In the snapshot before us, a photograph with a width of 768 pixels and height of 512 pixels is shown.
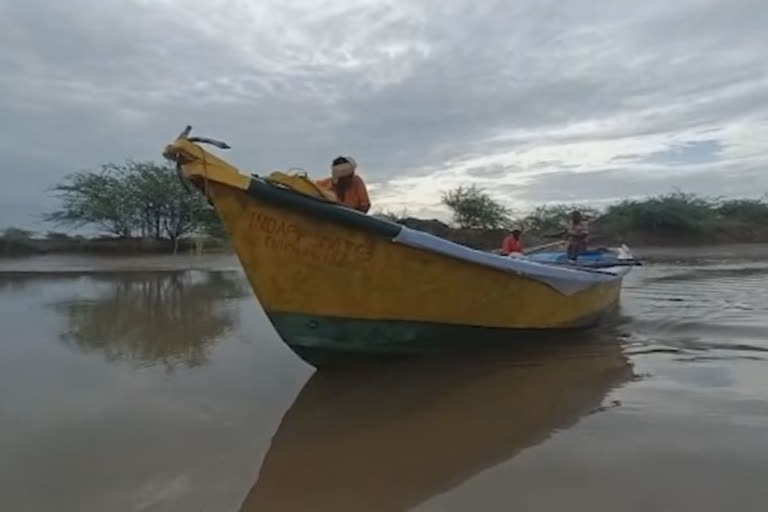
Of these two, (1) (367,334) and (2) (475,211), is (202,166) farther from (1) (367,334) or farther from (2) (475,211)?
(2) (475,211)

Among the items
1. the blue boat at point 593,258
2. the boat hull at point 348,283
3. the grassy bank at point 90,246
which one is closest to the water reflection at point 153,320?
the boat hull at point 348,283

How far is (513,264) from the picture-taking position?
520 cm

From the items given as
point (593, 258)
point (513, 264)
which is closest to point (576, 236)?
point (593, 258)

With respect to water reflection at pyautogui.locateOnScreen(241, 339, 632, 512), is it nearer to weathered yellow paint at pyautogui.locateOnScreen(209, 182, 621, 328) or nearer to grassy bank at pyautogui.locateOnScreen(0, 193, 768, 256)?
weathered yellow paint at pyautogui.locateOnScreen(209, 182, 621, 328)

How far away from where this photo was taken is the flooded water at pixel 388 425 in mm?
2680

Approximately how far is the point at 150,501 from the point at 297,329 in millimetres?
2049

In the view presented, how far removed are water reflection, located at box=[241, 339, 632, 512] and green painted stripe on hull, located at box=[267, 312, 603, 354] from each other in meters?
0.19

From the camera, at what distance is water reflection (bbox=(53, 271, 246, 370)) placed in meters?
6.03

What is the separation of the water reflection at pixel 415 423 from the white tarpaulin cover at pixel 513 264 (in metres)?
0.73

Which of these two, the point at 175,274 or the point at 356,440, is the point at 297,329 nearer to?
the point at 356,440

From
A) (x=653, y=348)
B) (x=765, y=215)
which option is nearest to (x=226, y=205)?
(x=653, y=348)

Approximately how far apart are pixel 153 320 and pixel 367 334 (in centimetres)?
453

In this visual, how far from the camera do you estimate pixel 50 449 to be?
3264 mm

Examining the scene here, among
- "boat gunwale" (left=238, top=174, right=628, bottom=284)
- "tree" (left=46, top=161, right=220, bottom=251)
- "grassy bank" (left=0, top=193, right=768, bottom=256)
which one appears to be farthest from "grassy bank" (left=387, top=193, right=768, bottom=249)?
"boat gunwale" (left=238, top=174, right=628, bottom=284)
